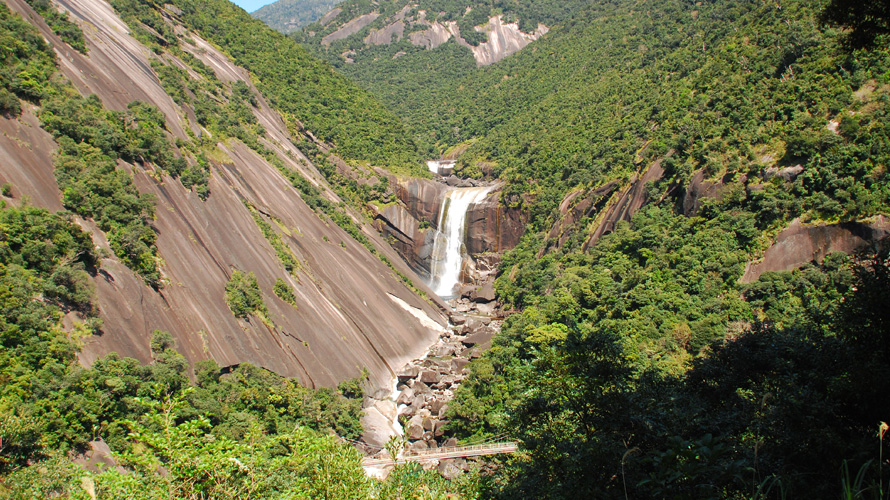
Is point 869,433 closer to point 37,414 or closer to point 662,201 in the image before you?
point 37,414

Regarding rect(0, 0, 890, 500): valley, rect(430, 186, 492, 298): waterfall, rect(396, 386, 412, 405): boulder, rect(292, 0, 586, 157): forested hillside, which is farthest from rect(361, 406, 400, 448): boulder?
rect(292, 0, 586, 157): forested hillside

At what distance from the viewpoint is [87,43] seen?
115ft

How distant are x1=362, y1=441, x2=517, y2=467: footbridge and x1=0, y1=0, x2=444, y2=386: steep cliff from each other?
282 inches

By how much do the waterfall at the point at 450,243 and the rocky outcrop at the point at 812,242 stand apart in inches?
1339

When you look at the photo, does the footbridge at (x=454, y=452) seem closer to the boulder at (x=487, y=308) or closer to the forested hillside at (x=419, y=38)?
the boulder at (x=487, y=308)

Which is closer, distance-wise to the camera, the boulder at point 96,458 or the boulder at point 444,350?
the boulder at point 96,458

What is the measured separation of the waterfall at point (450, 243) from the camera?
194 feet

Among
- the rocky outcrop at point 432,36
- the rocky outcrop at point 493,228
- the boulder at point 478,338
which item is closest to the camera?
the boulder at point 478,338

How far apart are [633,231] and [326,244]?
76.8 ft

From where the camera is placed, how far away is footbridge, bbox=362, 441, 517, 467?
2230 centimetres

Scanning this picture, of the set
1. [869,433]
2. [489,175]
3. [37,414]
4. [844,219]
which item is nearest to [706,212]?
[844,219]

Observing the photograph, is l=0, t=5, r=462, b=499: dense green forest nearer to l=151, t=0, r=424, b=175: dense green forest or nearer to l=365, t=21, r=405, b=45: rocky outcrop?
l=151, t=0, r=424, b=175: dense green forest

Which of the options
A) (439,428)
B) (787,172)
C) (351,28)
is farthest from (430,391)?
(351,28)

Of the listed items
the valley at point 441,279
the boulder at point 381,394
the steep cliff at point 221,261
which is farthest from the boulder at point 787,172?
the boulder at point 381,394
